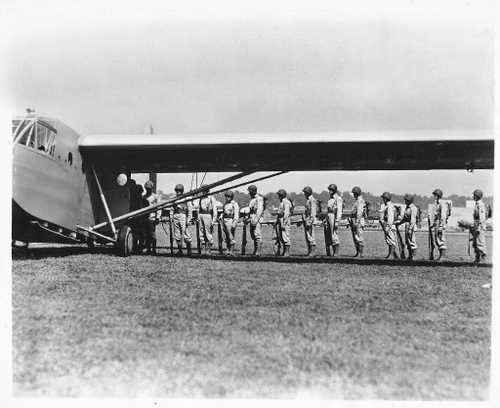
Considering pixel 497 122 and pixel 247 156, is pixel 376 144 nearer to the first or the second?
pixel 247 156

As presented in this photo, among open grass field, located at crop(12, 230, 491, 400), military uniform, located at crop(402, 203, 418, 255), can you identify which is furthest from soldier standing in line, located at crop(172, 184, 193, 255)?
military uniform, located at crop(402, 203, 418, 255)

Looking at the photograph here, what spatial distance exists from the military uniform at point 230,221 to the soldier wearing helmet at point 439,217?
5.18 m

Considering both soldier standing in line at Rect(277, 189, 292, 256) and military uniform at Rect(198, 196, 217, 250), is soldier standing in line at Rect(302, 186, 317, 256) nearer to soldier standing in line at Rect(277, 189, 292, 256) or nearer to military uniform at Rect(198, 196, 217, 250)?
soldier standing in line at Rect(277, 189, 292, 256)

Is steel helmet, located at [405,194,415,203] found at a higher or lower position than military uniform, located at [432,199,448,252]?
higher

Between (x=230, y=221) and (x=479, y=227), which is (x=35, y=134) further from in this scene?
(x=479, y=227)

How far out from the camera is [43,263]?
894 centimetres

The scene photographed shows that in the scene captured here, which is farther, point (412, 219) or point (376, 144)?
point (412, 219)

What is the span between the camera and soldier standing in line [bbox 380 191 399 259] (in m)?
13.0

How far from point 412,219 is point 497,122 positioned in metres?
7.12

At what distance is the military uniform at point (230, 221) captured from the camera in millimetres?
12688

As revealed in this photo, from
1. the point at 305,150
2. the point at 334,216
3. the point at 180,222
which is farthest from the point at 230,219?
the point at 305,150

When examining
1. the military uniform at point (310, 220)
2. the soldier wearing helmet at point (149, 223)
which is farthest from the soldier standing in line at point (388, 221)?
the soldier wearing helmet at point (149, 223)

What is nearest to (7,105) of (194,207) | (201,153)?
(201,153)

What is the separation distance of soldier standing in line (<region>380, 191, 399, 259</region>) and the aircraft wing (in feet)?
7.22
